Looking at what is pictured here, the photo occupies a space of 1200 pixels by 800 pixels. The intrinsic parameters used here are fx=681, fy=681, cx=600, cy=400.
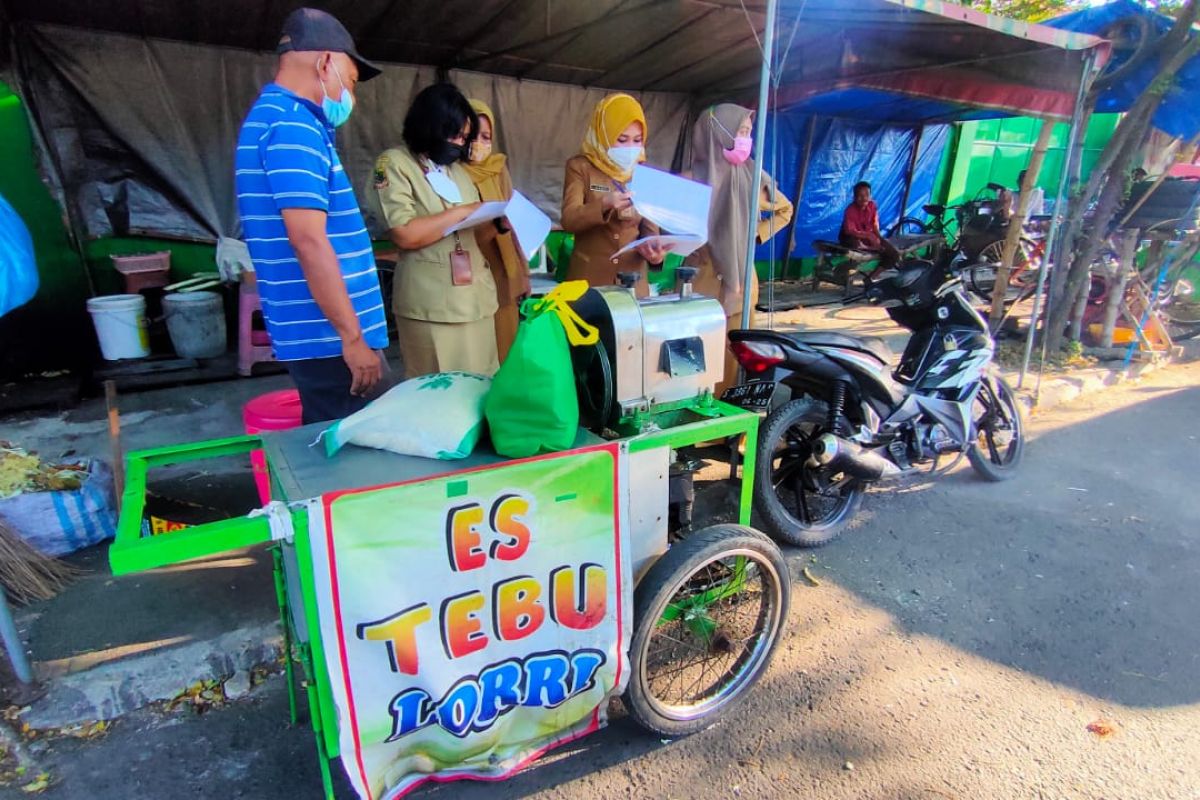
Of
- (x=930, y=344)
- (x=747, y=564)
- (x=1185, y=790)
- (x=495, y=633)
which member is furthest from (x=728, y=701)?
(x=930, y=344)

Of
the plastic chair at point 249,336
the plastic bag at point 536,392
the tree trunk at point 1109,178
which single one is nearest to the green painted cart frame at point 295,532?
the plastic bag at point 536,392

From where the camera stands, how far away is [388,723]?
152 cm

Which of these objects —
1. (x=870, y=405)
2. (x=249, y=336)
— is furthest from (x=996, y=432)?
(x=249, y=336)

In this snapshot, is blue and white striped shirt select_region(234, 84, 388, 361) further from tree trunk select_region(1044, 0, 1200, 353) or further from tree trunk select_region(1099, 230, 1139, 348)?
tree trunk select_region(1099, 230, 1139, 348)

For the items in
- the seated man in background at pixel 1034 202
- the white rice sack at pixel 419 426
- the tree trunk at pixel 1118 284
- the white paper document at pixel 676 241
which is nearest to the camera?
the white rice sack at pixel 419 426

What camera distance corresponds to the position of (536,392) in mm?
1457

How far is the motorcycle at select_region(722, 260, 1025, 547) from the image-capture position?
9.25ft

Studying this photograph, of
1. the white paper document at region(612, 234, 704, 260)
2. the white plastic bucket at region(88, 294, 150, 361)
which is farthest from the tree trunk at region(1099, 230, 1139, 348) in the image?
the white plastic bucket at region(88, 294, 150, 361)

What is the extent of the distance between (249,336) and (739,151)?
3418 mm

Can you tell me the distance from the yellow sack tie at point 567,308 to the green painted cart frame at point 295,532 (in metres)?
0.27

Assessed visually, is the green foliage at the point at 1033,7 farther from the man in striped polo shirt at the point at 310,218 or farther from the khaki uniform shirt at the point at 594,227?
the man in striped polo shirt at the point at 310,218

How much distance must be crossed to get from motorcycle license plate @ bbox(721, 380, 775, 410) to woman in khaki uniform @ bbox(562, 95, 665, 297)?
0.62m

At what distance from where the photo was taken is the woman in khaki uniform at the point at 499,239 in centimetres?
277

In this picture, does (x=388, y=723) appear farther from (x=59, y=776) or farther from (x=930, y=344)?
(x=930, y=344)
